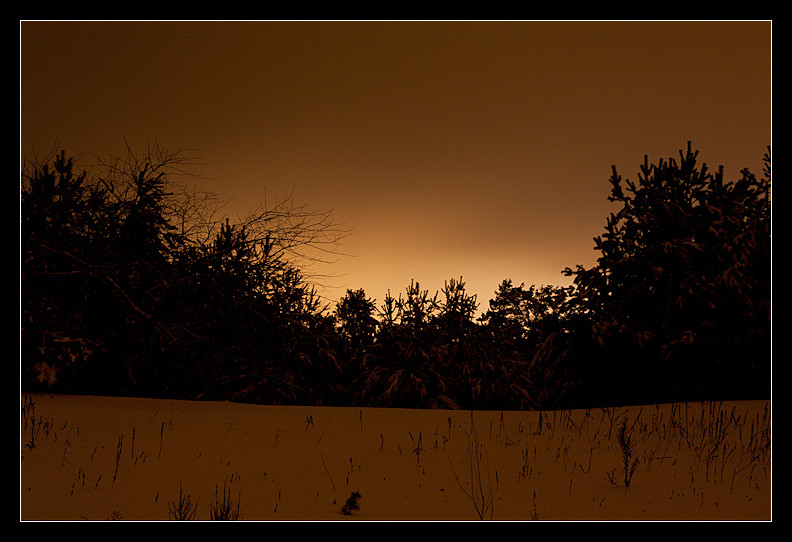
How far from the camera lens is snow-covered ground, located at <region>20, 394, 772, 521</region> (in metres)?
4.59

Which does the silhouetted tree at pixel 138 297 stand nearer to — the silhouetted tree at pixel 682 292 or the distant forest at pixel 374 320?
the distant forest at pixel 374 320

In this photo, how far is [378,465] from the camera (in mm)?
6012

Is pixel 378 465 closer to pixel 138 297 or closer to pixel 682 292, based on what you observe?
pixel 138 297

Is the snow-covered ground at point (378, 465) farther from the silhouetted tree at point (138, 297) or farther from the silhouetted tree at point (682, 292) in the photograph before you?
the silhouetted tree at point (682, 292)

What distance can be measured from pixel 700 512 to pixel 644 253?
41.2 ft

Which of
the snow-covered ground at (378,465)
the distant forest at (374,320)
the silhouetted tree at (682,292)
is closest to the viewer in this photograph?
the snow-covered ground at (378,465)

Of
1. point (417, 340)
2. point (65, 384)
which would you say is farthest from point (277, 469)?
point (417, 340)

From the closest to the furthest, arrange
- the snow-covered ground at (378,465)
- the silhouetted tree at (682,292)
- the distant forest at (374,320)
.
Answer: the snow-covered ground at (378,465), the distant forest at (374,320), the silhouetted tree at (682,292)

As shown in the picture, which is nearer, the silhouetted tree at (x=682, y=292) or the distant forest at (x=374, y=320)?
the distant forest at (x=374, y=320)

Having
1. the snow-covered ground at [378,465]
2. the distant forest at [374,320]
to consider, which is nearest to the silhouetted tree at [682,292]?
the distant forest at [374,320]

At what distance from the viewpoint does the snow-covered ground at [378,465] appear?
4.59 m

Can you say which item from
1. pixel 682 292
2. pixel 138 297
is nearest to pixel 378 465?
pixel 138 297

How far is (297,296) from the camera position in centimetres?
1115
